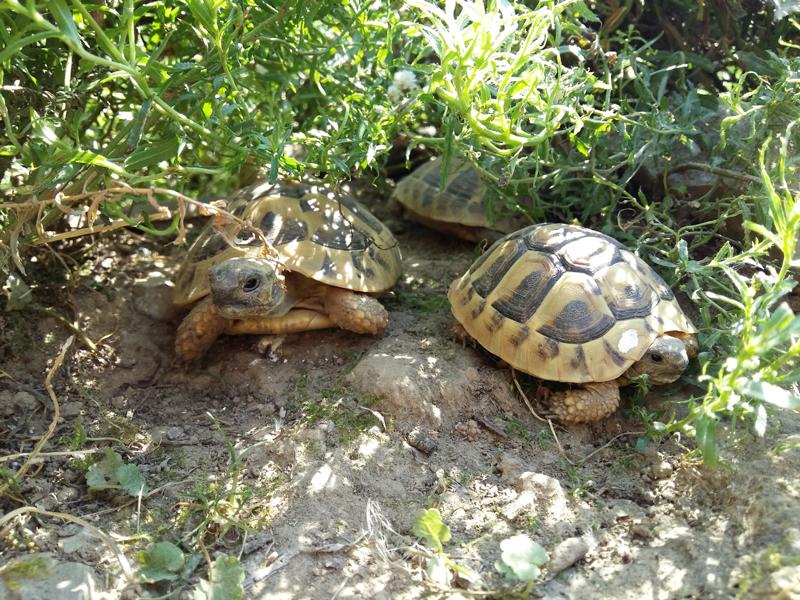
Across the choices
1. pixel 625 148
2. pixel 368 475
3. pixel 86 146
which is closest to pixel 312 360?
pixel 368 475

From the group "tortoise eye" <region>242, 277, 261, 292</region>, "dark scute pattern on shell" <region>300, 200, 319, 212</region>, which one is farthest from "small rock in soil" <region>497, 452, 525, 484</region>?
"dark scute pattern on shell" <region>300, 200, 319, 212</region>

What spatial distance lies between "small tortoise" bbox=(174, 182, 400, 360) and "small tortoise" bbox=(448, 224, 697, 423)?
19.0 inches

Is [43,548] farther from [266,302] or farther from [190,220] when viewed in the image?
[190,220]

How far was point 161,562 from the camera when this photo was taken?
6.22 feet

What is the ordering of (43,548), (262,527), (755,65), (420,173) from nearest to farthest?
(43,548) < (262,527) < (755,65) < (420,173)

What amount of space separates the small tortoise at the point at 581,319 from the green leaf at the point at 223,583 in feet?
4.03

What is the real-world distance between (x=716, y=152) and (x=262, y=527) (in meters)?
2.32

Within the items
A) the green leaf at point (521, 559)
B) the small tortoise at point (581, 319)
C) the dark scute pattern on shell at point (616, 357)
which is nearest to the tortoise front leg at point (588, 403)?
the small tortoise at point (581, 319)

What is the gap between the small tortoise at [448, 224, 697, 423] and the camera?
248 cm

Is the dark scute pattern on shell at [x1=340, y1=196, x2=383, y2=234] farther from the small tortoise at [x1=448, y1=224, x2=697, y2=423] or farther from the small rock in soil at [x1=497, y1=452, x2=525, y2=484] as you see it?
the small rock in soil at [x1=497, y1=452, x2=525, y2=484]

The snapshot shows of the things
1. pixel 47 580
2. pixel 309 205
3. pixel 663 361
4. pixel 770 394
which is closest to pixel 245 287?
Result: pixel 309 205

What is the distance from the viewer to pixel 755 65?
111 inches

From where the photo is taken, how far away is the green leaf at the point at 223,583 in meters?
1.81

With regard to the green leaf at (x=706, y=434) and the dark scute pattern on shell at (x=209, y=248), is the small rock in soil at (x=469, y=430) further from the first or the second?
the dark scute pattern on shell at (x=209, y=248)
